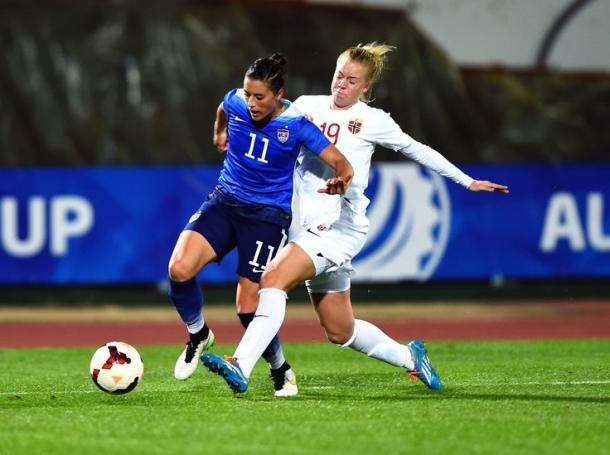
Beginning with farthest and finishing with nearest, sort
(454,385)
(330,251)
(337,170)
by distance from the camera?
1. (454,385)
2. (330,251)
3. (337,170)

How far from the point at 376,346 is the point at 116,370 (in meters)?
1.61

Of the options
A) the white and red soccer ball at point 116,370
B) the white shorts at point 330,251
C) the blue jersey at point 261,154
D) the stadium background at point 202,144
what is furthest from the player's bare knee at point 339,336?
the stadium background at point 202,144

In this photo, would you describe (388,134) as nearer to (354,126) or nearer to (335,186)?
(354,126)

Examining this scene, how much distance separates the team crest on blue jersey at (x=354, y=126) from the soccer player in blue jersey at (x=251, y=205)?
10.2 inches

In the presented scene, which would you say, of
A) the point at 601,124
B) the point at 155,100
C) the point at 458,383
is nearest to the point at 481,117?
the point at 601,124

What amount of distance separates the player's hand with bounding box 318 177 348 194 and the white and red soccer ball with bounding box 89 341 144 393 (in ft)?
5.21

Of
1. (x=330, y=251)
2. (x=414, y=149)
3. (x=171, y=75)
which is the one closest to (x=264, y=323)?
(x=330, y=251)

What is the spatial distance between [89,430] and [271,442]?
3.25ft

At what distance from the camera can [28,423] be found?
6.41 metres

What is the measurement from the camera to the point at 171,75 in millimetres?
15602

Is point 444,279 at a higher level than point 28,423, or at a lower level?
lower

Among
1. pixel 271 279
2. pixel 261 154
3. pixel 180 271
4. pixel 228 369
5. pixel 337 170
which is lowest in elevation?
pixel 228 369

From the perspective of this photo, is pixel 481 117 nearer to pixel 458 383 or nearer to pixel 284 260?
pixel 458 383

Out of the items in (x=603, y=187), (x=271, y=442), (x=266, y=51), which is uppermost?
(x=271, y=442)
